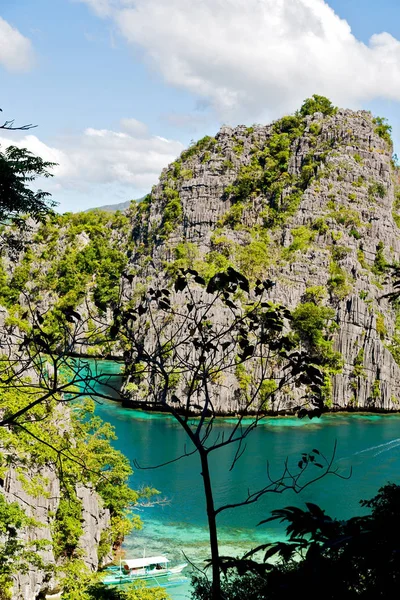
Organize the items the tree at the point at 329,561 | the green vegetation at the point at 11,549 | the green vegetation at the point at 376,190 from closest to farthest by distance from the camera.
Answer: the tree at the point at 329,561 → the green vegetation at the point at 11,549 → the green vegetation at the point at 376,190

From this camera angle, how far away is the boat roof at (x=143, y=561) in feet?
60.1

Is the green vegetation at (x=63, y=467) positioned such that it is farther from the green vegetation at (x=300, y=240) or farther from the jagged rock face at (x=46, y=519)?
the green vegetation at (x=300, y=240)

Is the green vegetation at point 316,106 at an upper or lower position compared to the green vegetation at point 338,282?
upper

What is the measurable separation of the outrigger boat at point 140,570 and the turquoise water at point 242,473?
0.73 meters

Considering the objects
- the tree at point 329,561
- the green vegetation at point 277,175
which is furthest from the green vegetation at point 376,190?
the tree at point 329,561

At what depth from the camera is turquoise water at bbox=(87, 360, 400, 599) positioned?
21484 millimetres

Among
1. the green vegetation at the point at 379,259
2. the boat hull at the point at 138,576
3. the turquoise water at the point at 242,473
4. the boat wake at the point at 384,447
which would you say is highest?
the green vegetation at the point at 379,259

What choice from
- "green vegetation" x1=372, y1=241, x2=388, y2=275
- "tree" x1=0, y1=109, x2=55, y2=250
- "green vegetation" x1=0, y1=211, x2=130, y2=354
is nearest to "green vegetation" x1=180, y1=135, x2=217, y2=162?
"green vegetation" x1=0, y1=211, x2=130, y2=354

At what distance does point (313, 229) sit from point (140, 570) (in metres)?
40.0

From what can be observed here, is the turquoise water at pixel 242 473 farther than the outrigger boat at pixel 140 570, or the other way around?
the turquoise water at pixel 242 473

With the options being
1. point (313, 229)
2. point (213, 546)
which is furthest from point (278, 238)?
point (213, 546)

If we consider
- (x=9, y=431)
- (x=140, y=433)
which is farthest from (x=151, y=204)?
(x=9, y=431)

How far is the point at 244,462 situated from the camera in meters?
30.5

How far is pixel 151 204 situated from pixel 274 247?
1885 cm
